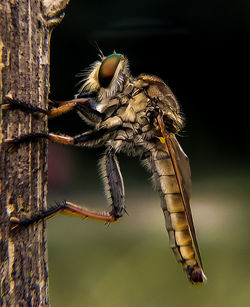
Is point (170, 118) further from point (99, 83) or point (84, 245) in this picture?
point (84, 245)

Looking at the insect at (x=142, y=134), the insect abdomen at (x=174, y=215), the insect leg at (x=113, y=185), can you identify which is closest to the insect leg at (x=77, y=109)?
the insect at (x=142, y=134)

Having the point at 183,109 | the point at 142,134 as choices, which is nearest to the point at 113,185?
the point at 142,134

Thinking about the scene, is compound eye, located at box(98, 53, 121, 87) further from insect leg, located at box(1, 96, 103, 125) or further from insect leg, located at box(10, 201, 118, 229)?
insect leg, located at box(10, 201, 118, 229)

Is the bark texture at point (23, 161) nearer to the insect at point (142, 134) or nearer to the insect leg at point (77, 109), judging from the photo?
the insect leg at point (77, 109)

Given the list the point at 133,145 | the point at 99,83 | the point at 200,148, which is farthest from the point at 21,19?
the point at 200,148

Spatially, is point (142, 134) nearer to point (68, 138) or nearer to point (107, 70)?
point (107, 70)

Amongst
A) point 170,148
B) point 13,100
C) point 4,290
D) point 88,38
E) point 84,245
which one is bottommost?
point 4,290
